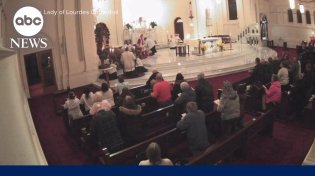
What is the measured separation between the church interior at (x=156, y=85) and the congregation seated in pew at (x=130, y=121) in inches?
0.9

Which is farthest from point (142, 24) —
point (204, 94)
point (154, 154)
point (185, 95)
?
point (154, 154)

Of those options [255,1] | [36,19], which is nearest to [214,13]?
[255,1]

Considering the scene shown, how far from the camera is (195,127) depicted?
475cm

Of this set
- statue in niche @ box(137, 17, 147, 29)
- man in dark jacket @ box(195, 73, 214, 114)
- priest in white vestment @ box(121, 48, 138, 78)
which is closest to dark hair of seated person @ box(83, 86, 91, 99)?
man in dark jacket @ box(195, 73, 214, 114)

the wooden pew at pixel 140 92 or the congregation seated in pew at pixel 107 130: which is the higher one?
the wooden pew at pixel 140 92

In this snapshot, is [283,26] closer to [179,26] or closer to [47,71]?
[179,26]

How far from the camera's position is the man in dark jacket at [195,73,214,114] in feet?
20.5

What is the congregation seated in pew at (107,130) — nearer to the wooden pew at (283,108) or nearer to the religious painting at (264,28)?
the wooden pew at (283,108)

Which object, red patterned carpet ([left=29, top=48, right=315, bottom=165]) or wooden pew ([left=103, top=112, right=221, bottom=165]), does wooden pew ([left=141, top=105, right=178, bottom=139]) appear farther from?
→ red patterned carpet ([left=29, top=48, right=315, bottom=165])

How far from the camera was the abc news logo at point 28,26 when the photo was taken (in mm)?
11117

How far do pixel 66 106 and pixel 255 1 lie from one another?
17.0 m

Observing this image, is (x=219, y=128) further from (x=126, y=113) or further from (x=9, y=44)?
(x=9, y=44)

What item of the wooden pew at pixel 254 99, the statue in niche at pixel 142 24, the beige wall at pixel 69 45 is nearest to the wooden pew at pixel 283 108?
the wooden pew at pixel 254 99

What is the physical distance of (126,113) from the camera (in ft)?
16.1
